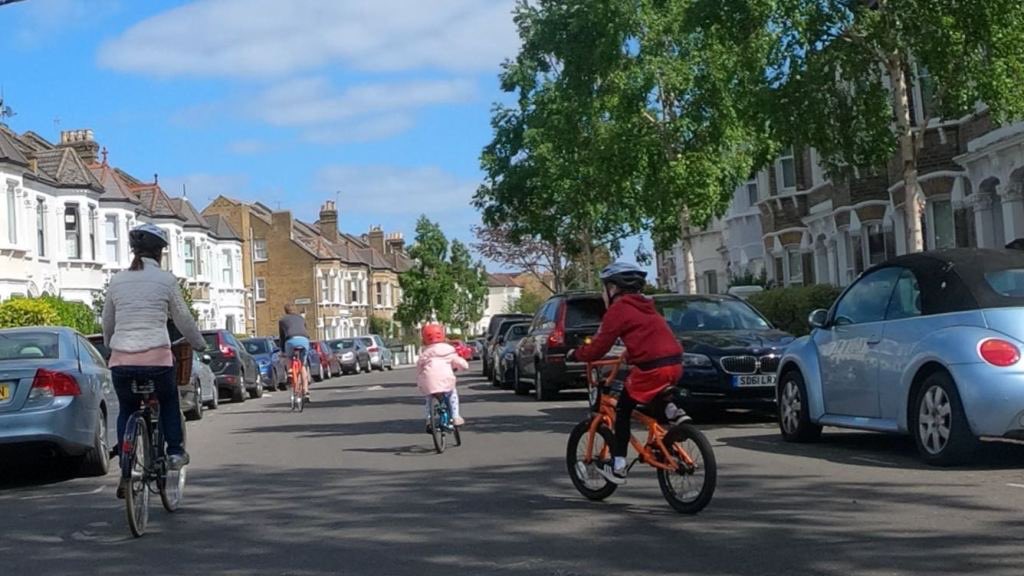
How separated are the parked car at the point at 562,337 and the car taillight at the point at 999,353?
11117mm

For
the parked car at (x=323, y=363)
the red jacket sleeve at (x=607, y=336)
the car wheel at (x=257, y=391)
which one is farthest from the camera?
the parked car at (x=323, y=363)

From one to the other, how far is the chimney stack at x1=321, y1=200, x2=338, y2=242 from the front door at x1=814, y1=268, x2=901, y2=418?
294ft

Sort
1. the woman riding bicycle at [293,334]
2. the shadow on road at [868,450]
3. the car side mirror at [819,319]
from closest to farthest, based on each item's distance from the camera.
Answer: the shadow on road at [868,450] < the car side mirror at [819,319] < the woman riding bicycle at [293,334]

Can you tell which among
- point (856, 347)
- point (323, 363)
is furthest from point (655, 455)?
point (323, 363)

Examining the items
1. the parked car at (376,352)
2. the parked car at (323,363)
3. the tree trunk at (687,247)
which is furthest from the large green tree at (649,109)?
the parked car at (376,352)

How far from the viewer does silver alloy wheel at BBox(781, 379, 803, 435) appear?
42.9 ft

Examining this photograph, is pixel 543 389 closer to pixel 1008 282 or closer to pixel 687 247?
pixel 687 247

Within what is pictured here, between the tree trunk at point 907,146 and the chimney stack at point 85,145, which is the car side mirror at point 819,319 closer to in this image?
the tree trunk at point 907,146

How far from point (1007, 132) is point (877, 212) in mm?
8368

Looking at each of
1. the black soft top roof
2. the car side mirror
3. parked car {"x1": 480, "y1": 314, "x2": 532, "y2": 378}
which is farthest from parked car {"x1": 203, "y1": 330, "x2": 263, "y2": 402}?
the black soft top roof

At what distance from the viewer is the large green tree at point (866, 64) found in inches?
624

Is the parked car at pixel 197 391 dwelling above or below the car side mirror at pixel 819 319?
below

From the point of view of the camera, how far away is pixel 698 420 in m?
16.7

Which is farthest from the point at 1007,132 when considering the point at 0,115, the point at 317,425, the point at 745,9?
the point at 0,115
